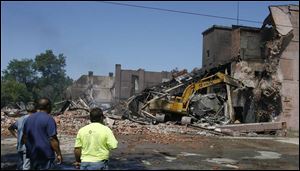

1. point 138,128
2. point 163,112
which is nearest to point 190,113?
point 163,112

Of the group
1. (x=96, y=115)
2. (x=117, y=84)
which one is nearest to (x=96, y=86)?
(x=117, y=84)

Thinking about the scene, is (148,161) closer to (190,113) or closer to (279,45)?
(190,113)

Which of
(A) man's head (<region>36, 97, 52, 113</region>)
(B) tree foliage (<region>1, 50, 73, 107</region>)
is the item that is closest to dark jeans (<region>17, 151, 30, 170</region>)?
(A) man's head (<region>36, 97, 52, 113</region>)

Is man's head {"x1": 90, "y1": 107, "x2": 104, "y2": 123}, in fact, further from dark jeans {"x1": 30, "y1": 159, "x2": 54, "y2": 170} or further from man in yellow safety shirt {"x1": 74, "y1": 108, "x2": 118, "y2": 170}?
dark jeans {"x1": 30, "y1": 159, "x2": 54, "y2": 170}

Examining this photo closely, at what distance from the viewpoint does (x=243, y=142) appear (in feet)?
66.3

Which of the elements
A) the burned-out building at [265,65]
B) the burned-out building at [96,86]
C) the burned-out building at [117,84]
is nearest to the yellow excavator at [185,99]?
the burned-out building at [265,65]

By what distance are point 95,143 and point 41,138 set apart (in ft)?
2.82

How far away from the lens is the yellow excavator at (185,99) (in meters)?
28.6

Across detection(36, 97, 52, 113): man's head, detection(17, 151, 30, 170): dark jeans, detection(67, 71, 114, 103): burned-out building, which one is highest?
detection(67, 71, 114, 103): burned-out building

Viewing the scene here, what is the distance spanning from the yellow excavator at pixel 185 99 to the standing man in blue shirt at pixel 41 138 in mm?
22039

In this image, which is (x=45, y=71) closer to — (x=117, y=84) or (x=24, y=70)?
(x=24, y=70)

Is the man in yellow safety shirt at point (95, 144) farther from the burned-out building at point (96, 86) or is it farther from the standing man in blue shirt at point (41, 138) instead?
the burned-out building at point (96, 86)

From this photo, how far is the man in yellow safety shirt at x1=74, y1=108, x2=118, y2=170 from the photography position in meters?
6.43

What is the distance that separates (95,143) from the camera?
643 cm
